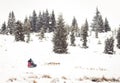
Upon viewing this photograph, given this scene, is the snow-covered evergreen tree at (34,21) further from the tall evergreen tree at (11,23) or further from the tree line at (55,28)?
the tall evergreen tree at (11,23)

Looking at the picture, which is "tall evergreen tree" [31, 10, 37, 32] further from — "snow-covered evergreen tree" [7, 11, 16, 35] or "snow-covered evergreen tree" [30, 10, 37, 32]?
"snow-covered evergreen tree" [7, 11, 16, 35]

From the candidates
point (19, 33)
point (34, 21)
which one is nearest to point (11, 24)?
point (34, 21)

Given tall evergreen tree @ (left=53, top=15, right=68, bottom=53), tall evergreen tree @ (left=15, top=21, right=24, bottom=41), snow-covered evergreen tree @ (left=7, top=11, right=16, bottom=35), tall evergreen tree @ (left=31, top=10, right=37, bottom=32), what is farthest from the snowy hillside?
tall evergreen tree @ (left=31, top=10, right=37, bottom=32)

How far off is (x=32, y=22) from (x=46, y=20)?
6975 millimetres

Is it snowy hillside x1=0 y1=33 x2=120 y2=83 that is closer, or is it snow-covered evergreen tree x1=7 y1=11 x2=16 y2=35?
snowy hillside x1=0 y1=33 x2=120 y2=83

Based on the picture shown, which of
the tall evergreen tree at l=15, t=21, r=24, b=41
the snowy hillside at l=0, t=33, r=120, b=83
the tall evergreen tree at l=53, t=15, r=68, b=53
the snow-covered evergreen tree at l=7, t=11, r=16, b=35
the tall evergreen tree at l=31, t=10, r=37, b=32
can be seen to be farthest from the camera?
the tall evergreen tree at l=31, t=10, r=37, b=32

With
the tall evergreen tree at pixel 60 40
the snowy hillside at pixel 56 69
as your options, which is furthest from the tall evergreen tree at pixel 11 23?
the snowy hillside at pixel 56 69

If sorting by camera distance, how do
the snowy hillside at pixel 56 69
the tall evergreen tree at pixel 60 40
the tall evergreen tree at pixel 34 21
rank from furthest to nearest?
the tall evergreen tree at pixel 34 21, the tall evergreen tree at pixel 60 40, the snowy hillside at pixel 56 69

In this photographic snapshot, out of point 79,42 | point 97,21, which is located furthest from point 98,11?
point 79,42

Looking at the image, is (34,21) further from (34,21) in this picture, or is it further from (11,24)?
(11,24)

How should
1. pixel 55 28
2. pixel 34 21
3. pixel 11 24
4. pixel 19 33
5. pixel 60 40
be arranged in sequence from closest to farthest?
1. pixel 60 40
2. pixel 19 33
3. pixel 11 24
4. pixel 55 28
5. pixel 34 21

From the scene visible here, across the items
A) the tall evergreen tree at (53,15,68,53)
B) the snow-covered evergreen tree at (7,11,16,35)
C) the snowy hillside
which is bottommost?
the snowy hillside

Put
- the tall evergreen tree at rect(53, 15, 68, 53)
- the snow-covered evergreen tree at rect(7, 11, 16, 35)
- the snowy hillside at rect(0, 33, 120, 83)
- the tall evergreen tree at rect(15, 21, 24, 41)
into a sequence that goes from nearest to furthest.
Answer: the snowy hillside at rect(0, 33, 120, 83)
the tall evergreen tree at rect(53, 15, 68, 53)
the tall evergreen tree at rect(15, 21, 24, 41)
the snow-covered evergreen tree at rect(7, 11, 16, 35)

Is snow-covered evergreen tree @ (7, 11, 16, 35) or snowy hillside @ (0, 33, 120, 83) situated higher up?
snow-covered evergreen tree @ (7, 11, 16, 35)
